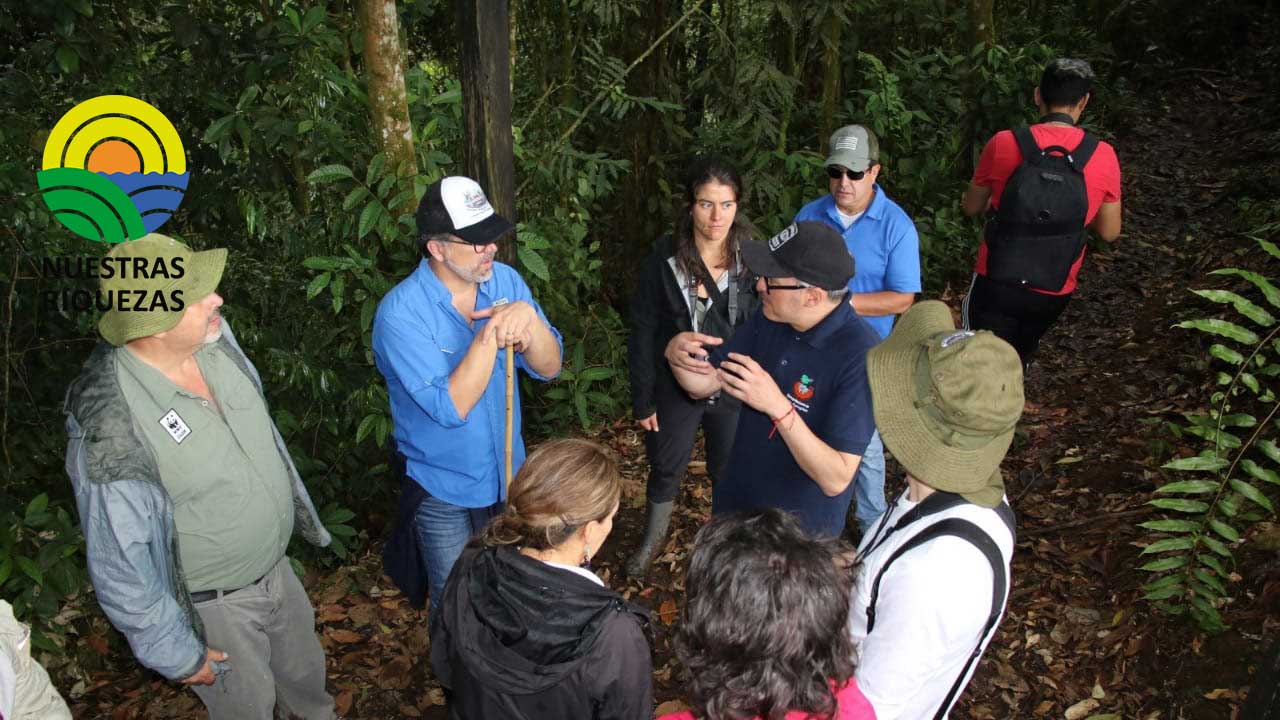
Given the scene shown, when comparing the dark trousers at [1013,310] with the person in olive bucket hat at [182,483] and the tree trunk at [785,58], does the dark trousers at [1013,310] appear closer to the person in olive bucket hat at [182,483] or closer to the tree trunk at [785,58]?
the tree trunk at [785,58]

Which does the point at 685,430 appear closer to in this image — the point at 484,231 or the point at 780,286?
the point at 780,286

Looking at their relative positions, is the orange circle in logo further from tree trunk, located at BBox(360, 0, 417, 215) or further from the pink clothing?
the pink clothing

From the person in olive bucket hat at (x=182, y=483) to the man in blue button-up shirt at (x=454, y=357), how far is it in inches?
19.9

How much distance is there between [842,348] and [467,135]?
199cm

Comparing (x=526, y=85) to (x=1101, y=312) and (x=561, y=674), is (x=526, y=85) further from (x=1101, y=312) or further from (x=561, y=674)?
(x=561, y=674)

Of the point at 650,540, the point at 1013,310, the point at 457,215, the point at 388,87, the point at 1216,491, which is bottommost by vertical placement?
the point at 650,540

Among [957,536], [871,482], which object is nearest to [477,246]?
[957,536]

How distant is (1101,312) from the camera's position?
6836 millimetres

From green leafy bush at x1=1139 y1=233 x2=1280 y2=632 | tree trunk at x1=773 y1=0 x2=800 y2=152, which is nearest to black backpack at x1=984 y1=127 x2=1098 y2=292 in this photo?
green leafy bush at x1=1139 y1=233 x2=1280 y2=632

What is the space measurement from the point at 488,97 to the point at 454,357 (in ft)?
4.02

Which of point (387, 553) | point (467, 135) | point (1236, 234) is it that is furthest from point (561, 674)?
point (1236, 234)

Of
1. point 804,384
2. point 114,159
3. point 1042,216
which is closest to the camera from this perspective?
point 804,384

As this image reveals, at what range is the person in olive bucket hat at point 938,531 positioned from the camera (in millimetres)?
1667

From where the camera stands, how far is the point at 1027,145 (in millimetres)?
4055
